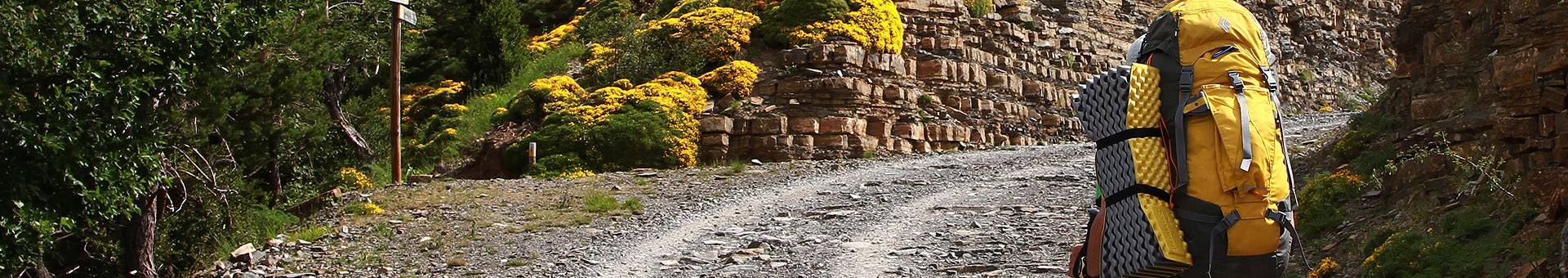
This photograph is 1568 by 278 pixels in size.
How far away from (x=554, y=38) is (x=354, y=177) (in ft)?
29.8

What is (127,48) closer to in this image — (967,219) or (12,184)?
(12,184)

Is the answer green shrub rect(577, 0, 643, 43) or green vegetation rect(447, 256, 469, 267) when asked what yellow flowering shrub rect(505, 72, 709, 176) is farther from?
green vegetation rect(447, 256, 469, 267)

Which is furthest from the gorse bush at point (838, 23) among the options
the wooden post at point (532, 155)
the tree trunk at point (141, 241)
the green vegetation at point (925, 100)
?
the tree trunk at point (141, 241)

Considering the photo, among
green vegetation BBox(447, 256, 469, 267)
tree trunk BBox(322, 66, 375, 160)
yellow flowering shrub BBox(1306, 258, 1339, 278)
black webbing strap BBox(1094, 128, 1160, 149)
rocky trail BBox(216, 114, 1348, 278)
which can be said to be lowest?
green vegetation BBox(447, 256, 469, 267)

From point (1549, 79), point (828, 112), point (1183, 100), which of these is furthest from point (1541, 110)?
point (828, 112)

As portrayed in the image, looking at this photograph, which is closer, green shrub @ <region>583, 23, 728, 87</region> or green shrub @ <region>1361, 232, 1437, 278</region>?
green shrub @ <region>1361, 232, 1437, 278</region>

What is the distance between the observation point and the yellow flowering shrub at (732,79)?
1880cm

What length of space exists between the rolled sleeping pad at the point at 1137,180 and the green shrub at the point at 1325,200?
18.3 feet

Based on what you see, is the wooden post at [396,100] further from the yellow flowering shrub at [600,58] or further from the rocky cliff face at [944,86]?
the yellow flowering shrub at [600,58]

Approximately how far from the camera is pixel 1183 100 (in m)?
3.74

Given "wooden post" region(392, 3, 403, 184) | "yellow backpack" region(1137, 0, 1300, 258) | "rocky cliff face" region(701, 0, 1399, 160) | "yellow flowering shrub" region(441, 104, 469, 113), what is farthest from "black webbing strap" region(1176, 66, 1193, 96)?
"yellow flowering shrub" region(441, 104, 469, 113)

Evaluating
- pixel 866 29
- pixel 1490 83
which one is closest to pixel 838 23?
pixel 866 29

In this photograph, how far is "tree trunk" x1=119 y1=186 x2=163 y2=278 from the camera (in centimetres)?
1024

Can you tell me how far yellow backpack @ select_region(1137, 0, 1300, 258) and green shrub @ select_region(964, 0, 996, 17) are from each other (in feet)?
58.9
